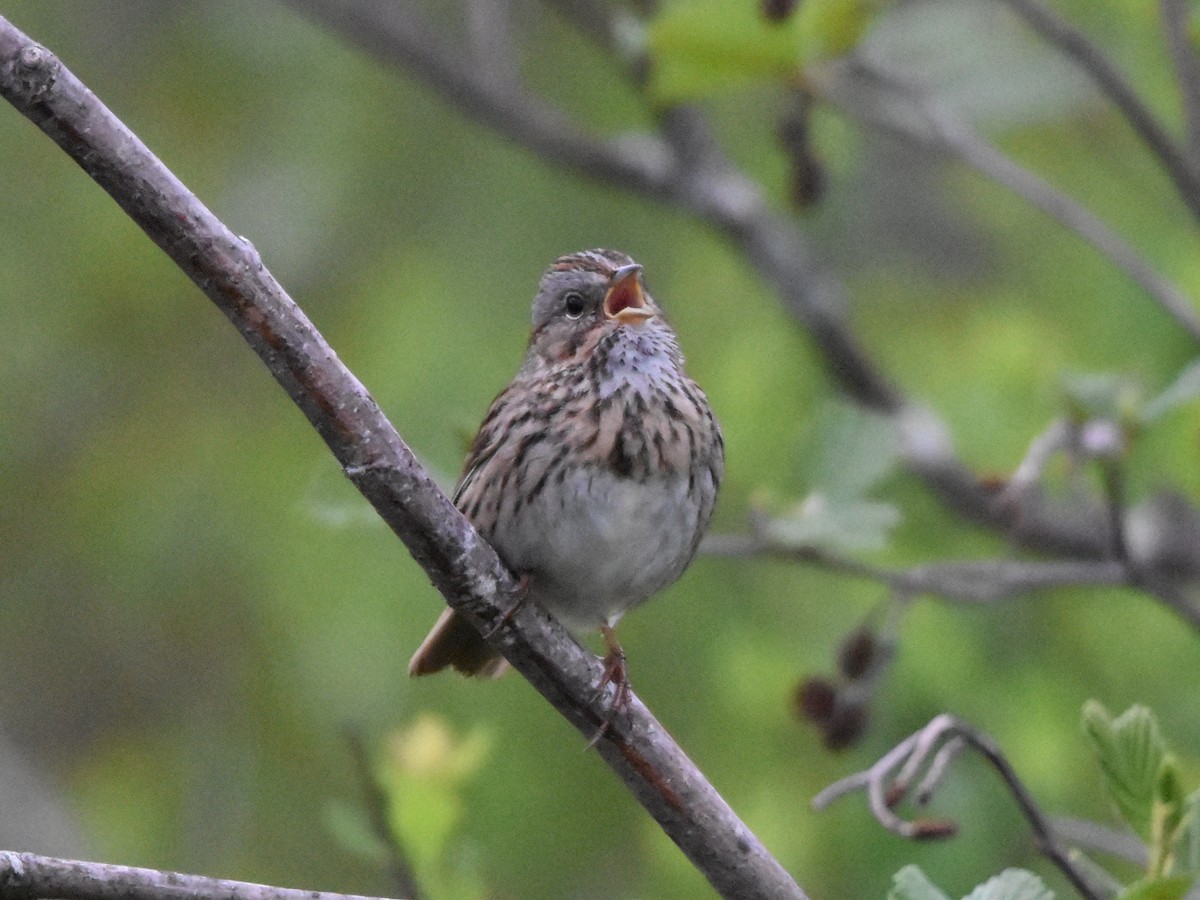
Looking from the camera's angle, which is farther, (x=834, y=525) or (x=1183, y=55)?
(x=1183, y=55)

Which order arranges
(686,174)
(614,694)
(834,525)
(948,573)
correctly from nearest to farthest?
(614,694)
(834,525)
(948,573)
(686,174)

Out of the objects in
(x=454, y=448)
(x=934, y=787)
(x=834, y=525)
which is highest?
(x=454, y=448)

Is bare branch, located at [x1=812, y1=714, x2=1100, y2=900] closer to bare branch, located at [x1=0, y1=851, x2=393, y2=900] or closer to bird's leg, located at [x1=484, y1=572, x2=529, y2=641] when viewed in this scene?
bird's leg, located at [x1=484, y1=572, x2=529, y2=641]

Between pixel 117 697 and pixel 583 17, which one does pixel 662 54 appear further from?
pixel 117 697

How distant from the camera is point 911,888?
2324 millimetres

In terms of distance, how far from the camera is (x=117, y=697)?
696cm

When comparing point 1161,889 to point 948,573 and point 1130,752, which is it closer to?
point 1130,752

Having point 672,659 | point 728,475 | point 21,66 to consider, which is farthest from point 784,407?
point 21,66

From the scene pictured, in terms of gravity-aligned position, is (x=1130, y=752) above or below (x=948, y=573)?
below

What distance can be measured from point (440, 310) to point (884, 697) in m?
2.09

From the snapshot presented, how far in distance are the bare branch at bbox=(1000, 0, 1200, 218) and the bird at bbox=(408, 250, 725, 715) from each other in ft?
3.60

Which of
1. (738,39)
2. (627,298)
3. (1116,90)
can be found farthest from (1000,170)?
(627,298)

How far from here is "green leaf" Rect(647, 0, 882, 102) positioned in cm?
379

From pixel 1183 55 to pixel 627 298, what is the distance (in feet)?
4.05
